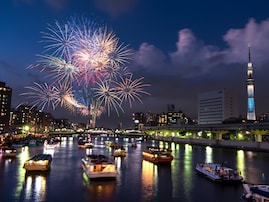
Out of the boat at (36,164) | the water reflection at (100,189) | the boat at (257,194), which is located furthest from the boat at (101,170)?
the boat at (257,194)

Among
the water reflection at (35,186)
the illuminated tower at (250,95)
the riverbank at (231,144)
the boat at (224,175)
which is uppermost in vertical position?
the illuminated tower at (250,95)

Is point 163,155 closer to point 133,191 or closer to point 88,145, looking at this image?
point 133,191

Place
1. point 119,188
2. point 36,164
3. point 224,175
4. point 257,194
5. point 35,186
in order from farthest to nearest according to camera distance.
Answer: point 36,164
point 224,175
point 35,186
point 119,188
point 257,194

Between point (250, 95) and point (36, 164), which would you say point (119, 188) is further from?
point (250, 95)

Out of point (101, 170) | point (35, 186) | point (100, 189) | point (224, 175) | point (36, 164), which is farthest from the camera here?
point (36, 164)

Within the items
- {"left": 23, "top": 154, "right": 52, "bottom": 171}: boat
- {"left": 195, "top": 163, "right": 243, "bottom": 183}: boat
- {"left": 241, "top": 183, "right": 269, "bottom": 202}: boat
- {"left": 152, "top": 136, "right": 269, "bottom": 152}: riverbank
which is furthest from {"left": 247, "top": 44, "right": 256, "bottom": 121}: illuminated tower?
{"left": 241, "top": 183, "right": 269, "bottom": 202}: boat

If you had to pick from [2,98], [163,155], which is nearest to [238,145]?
[163,155]

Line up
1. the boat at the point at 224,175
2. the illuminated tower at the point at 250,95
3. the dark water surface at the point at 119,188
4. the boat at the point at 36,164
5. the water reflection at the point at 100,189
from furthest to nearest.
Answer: the illuminated tower at the point at 250,95, the boat at the point at 36,164, the boat at the point at 224,175, the dark water surface at the point at 119,188, the water reflection at the point at 100,189

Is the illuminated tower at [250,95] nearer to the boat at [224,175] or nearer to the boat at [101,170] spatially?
the boat at [224,175]

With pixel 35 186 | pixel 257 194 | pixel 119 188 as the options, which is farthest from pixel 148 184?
pixel 257 194

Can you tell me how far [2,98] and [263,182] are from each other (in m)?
193

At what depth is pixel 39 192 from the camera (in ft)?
105

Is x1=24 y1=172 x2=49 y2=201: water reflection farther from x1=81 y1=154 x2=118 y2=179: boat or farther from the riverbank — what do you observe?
the riverbank

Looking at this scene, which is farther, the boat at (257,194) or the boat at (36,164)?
the boat at (36,164)
